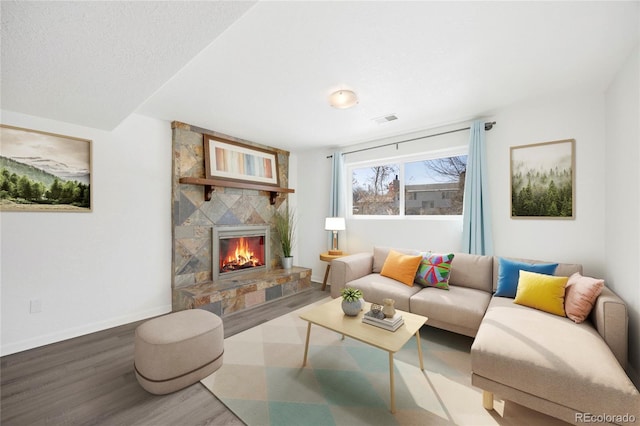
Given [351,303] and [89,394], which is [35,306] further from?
[351,303]

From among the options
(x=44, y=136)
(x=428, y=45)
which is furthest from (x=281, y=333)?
(x=44, y=136)

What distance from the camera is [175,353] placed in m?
1.85

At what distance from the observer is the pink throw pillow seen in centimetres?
199

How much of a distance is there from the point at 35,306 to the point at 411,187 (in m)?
4.58

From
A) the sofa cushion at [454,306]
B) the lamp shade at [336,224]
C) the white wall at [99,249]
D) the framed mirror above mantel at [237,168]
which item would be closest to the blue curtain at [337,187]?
the lamp shade at [336,224]

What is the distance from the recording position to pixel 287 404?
5.71 ft

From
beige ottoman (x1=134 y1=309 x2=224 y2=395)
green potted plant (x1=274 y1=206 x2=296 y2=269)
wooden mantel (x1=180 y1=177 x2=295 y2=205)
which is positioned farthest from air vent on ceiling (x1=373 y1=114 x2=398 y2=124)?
beige ottoman (x1=134 y1=309 x2=224 y2=395)

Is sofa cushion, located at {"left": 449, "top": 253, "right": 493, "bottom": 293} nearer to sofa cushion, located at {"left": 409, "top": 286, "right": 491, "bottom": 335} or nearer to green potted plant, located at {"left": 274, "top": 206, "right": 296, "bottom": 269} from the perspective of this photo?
sofa cushion, located at {"left": 409, "top": 286, "right": 491, "bottom": 335}

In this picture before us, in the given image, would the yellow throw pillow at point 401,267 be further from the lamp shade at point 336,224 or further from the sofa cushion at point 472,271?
the lamp shade at point 336,224

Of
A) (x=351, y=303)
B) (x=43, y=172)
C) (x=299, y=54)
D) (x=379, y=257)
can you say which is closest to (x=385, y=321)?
(x=351, y=303)

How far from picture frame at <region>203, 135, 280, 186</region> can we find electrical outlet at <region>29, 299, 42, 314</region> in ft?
6.99

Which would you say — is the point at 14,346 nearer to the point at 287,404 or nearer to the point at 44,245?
the point at 44,245

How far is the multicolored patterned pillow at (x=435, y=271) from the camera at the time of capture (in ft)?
9.70

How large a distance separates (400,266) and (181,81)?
10.0ft
